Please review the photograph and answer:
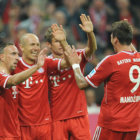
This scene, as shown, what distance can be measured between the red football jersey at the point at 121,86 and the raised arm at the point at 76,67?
78mm

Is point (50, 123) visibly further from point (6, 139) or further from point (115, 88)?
point (115, 88)

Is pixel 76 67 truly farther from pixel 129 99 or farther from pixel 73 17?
pixel 73 17

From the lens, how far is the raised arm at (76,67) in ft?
16.5

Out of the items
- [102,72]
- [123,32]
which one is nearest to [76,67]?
[102,72]

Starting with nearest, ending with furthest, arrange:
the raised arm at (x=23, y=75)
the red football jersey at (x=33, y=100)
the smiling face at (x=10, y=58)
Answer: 1. the raised arm at (x=23, y=75)
2. the smiling face at (x=10, y=58)
3. the red football jersey at (x=33, y=100)

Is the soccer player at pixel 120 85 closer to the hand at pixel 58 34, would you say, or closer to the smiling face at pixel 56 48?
the hand at pixel 58 34

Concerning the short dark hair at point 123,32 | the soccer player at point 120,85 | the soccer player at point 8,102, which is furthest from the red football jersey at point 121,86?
the soccer player at point 8,102

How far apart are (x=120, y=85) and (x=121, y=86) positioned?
2 cm

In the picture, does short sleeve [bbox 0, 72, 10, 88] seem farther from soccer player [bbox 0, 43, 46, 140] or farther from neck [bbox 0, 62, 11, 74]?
neck [bbox 0, 62, 11, 74]

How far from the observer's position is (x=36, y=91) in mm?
5602

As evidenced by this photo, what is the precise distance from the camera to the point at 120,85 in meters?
4.94

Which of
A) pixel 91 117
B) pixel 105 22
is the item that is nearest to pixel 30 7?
pixel 105 22

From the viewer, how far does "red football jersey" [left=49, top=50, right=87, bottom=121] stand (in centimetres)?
584

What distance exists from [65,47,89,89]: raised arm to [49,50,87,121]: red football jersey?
1.76 feet
